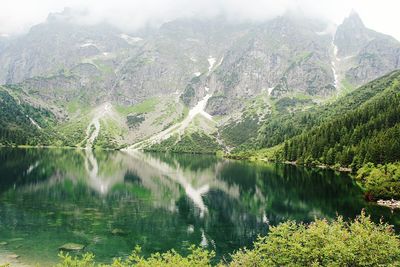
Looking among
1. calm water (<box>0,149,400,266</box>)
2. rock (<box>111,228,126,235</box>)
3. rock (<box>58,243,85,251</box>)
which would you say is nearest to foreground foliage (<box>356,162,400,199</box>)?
calm water (<box>0,149,400,266</box>)

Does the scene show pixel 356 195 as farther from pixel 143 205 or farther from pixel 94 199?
pixel 94 199

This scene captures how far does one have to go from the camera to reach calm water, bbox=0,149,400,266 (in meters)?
61.6

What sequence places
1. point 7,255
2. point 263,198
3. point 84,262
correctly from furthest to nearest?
point 263,198 → point 7,255 → point 84,262

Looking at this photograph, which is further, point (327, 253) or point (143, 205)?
point (143, 205)

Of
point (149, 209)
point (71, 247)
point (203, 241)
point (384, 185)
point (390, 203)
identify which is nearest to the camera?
point (71, 247)

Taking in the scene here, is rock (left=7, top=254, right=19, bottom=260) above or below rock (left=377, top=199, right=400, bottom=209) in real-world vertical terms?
below

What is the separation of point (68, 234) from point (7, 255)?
1351 cm

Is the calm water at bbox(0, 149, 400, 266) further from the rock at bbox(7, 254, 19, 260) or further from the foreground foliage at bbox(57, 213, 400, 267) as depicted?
the foreground foliage at bbox(57, 213, 400, 267)

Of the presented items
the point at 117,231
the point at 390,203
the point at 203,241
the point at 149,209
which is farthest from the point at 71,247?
the point at 390,203

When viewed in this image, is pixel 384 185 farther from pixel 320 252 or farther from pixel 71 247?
pixel 71 247

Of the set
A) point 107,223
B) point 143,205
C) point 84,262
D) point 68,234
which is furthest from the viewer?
point 143,205

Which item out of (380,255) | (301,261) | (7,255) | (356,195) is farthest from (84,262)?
(356,195)

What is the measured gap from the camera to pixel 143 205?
318ft

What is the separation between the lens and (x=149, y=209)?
91688mm
